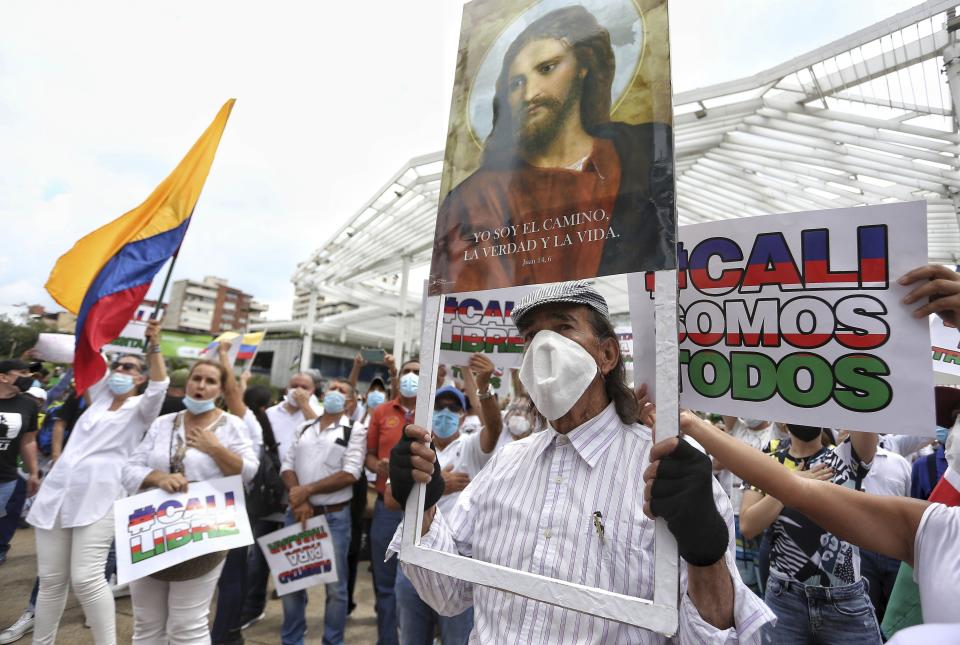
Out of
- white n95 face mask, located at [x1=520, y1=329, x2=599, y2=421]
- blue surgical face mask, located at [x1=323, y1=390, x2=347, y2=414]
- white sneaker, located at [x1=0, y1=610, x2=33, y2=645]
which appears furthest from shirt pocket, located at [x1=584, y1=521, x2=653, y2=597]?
white sneaker, located at [x1=0, y1=610, x2=33, y2=645]

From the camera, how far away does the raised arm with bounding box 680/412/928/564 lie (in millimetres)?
1365

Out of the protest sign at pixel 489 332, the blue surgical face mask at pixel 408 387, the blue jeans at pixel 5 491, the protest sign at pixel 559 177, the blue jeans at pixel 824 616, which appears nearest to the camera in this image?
the protest sign at pixel 559 177

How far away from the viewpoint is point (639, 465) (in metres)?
1.55

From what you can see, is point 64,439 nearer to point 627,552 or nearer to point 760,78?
point 627,552

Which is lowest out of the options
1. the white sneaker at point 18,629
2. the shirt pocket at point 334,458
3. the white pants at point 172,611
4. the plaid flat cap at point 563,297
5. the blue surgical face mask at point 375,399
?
the white sneaker at point 18,629

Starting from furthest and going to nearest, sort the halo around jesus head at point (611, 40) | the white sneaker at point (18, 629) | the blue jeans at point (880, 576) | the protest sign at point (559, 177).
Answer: the white sneaker at point (18, 629), the blue jeans at point (880, 576), the halo around jesus head at point (611, 40), the protest sign at point (559, 177)

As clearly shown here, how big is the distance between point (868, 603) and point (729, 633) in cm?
189

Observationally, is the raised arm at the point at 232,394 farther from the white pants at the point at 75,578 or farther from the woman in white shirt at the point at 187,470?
the white pants at the point at 75,578

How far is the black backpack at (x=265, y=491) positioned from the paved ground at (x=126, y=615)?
3.22ft

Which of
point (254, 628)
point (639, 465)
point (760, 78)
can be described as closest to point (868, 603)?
point (639, 465)

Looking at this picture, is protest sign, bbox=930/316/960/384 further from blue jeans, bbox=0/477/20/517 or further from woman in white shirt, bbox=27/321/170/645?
blue jeans, bbox=0/477/20/517

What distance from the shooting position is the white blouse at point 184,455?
10.9 ft

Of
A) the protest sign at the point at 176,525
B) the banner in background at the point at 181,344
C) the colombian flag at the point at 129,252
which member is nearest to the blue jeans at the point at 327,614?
the protest sign at the point at 176,525

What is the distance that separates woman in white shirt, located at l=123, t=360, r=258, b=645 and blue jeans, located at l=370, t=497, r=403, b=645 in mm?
998
